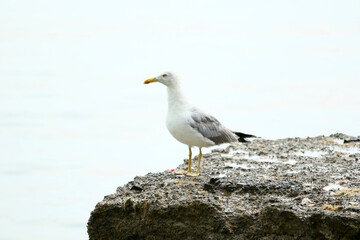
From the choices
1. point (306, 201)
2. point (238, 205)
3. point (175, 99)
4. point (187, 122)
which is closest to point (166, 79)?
point (175, 99)

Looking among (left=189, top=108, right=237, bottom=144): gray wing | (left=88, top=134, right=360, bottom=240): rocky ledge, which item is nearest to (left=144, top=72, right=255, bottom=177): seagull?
(left=189, top=108, right=237, bottom=144): gray wing

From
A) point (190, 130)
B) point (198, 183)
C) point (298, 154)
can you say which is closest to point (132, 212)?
point (198, 183)

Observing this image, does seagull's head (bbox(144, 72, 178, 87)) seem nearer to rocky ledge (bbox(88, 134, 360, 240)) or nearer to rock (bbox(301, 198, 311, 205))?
rocky ledge (bbox(88, 134, 360, 240))

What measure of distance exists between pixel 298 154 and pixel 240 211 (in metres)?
2.85

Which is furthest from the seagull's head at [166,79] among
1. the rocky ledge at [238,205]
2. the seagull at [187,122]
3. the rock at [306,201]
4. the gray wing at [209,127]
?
the rock at [306,201]

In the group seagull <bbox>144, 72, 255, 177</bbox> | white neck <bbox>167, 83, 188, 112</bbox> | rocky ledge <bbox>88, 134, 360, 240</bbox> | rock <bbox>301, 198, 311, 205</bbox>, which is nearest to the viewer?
rocky ledge <bbox>88, 134, 360, 240</bbox>

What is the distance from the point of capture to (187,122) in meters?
7.14

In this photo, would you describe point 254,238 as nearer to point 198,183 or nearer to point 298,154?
point 198,183

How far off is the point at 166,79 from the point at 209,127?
81cm

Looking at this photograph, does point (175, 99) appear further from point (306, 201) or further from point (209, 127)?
point (306, 201)

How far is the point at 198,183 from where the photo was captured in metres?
6.76

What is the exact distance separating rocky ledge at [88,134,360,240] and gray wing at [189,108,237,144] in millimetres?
402

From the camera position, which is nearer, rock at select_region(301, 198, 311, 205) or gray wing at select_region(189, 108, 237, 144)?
rock at select_region(301, 198, 311, 205)

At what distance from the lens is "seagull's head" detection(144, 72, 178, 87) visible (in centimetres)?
736
